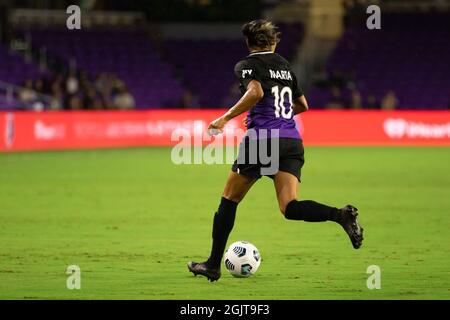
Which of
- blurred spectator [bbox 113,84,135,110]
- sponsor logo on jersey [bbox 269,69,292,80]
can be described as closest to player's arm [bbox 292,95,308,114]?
sponsor logo on jersey [bbox 269,69,292,80]

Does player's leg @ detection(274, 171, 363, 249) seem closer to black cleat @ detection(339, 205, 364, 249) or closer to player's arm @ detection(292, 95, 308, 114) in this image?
black cleat @ detection(339, 205, 364, 249)

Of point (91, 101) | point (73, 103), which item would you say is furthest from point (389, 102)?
point (73, 103)

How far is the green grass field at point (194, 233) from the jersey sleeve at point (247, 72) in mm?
1915

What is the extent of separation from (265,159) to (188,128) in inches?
917

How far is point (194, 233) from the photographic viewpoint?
13742 millimetres

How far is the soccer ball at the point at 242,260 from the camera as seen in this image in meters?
10.2

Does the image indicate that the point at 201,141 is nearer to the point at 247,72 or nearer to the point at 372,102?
the point at 372,102

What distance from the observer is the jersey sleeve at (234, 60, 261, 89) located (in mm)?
9609

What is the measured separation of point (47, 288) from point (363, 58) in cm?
3241

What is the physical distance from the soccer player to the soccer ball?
0.99ft

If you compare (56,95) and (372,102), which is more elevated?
(56,95)

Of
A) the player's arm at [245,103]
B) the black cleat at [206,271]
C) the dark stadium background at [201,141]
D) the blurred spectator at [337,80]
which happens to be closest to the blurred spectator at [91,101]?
the dark stadium background at [201,141]
